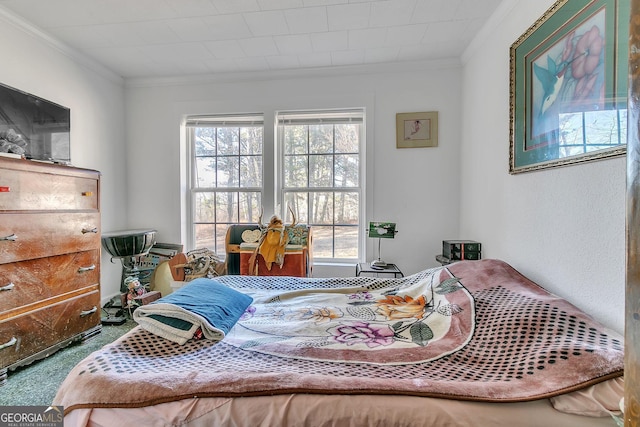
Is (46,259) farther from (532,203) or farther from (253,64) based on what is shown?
(532,203)

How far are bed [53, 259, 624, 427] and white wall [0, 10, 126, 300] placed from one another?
2297 mm

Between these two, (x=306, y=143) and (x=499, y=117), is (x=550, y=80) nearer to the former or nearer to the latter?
(x=499, y=117)

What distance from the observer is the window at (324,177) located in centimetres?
299

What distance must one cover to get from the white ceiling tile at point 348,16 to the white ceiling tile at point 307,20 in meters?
0.05

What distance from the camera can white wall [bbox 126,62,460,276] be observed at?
8.92 feet

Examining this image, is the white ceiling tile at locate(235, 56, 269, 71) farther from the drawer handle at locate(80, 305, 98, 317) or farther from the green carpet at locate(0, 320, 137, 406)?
the green carpet at locate(0, 320, 137, 406)

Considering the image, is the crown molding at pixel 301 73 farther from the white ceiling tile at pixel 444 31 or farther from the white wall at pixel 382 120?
the white ceiling tile at pixel 444 31

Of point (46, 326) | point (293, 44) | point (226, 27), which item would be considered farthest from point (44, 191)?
point (293, 44)

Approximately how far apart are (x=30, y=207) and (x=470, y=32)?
339cm

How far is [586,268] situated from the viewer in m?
1.19

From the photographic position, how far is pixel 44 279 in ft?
5.96

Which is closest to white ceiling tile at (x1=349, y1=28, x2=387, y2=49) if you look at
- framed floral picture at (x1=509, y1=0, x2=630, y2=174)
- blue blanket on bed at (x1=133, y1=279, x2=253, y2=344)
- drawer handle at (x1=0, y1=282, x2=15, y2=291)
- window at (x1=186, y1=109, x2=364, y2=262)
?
window at (x1=186, y1=109, x2=364, y2=262)

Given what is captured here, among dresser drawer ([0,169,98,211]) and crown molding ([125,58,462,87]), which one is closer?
dresser drawer ([0,169,98,211])

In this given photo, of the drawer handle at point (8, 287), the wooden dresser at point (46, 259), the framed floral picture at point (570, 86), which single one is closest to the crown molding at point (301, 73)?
the framed floral picture at point (570, 86)
